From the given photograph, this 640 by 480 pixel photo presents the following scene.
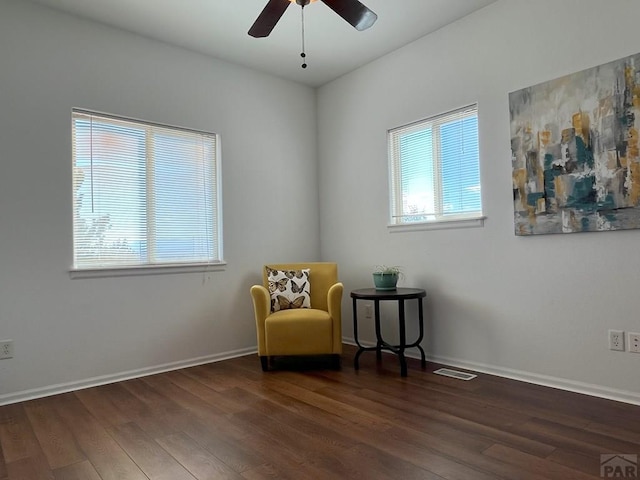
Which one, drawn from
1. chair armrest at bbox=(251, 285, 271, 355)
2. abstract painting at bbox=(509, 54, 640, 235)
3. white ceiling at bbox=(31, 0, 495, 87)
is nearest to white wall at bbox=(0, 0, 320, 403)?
white ceiling at bbox=(31, 0, 495, 87)

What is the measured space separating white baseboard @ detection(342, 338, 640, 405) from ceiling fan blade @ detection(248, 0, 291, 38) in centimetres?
276

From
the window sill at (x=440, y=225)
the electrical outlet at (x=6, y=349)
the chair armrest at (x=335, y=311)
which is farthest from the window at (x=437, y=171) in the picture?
the electrical outlet at (x=6, y=349)

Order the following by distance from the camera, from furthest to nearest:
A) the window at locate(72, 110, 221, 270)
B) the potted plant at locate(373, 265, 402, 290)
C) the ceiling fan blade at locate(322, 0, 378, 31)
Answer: the potted plant at locate(373, 265, 402, 290) → the window at locate(72, 110, 221, 270) → the ceiling fan blade at locate(322, 0, 378, 31)

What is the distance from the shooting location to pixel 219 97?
403 cm

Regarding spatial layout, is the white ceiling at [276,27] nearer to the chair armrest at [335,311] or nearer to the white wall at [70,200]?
the white wall at [70,200]

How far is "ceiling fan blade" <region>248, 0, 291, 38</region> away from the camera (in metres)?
2.35

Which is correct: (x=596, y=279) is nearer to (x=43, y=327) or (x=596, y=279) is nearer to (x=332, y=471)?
(x=332, y=471)

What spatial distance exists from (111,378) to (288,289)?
1.54 meters

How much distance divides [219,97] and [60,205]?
1689 mm

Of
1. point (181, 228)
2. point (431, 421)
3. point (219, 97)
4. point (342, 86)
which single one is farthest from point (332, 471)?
point (342, 86)

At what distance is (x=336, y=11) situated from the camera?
2.43 meters

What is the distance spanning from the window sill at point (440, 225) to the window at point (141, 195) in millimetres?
1660

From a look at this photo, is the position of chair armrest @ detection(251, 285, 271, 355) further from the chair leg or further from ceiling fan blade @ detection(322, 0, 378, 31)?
ceiling fan blade @ detection(322, 0, 378, 31)

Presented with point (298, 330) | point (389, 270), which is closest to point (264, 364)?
point (298, 330)
